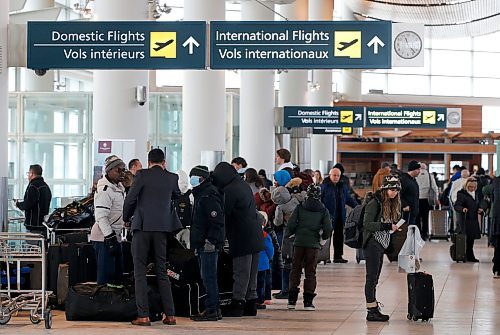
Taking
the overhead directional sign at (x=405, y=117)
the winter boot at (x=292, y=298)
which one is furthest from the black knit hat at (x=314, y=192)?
the overhead directional sign at (x=405, y=117)

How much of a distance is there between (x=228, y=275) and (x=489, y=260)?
9863 mm

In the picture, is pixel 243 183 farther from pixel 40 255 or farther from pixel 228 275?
pixel 40 255

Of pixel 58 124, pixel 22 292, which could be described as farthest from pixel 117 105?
pixel 58 124

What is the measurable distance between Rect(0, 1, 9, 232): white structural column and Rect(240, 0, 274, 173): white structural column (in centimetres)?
1541

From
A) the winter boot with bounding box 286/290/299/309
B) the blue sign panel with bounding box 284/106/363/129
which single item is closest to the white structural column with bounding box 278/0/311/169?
the blue sign panel with bounding box 284/106/363/129

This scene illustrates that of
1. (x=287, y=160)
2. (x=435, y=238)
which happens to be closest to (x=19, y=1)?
(x=287, y=160)

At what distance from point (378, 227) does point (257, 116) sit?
679 inches

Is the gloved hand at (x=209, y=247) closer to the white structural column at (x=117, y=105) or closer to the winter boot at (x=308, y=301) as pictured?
the winter boot at (x=308, y=301)

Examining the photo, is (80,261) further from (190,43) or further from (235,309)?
(190,43)

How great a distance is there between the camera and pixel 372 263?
12.2 metres

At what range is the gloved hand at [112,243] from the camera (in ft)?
39.4

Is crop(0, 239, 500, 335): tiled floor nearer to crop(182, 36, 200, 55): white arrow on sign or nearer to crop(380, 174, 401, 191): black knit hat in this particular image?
crop(380, 174, 401, 191): black knit hat

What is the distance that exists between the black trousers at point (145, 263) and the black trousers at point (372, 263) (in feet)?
7.25

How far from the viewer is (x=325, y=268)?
1956 cm
